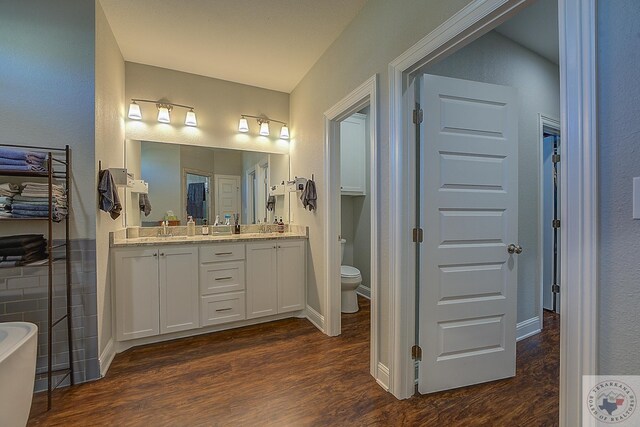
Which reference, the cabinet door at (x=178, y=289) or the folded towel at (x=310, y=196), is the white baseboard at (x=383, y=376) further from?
the cabinet door at (x=178, y=289)

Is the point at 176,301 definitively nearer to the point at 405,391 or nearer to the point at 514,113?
the point at 405,391

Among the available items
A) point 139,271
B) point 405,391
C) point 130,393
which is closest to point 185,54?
point 139,271

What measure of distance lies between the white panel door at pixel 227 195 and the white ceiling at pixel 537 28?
2909 mm

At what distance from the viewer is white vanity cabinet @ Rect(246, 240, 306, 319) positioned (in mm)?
2768

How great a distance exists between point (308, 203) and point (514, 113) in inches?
72.0

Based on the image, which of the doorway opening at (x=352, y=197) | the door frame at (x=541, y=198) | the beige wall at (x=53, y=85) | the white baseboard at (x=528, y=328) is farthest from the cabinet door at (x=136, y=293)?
the door frame at (x=541, y=198)

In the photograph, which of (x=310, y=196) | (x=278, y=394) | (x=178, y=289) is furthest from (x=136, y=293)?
(x=310, y=196)

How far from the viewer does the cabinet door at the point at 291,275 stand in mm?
2910

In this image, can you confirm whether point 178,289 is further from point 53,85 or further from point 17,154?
point 53,85

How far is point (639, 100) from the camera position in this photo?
0.78m

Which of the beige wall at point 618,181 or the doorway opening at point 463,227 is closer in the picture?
the beige wall at point 618,181

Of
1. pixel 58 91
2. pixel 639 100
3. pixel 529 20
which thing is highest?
pixel 529 20

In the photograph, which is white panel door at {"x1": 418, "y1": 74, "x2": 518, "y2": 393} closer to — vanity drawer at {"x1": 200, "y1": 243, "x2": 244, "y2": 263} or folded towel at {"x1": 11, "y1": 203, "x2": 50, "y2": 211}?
vanity drawer at {"x1": 200, "y1": 243, "x2": 244, "y2": 263}

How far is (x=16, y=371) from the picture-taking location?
118 centimetres
